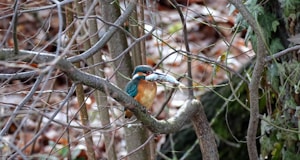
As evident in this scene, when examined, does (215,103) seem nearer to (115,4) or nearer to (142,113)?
(115,4)

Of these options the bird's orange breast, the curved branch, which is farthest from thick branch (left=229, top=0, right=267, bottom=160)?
the bird's orange breast

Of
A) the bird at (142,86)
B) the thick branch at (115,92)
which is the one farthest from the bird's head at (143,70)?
the thick branch at (115,92)

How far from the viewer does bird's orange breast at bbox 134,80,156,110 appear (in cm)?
275

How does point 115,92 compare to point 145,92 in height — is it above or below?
above

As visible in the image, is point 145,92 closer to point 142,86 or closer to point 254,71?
point 142,86

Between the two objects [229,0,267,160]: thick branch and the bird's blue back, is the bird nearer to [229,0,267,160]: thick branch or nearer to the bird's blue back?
the bird's blue back

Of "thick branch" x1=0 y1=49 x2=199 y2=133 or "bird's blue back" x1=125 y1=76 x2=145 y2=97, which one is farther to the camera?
"bird's blue back" x1=125 y1=76 x2=145 y2=97

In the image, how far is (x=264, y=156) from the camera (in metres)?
3.37

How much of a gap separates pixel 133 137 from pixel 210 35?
361 cm

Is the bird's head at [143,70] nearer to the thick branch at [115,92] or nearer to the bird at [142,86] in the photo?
the bird at [142,86]

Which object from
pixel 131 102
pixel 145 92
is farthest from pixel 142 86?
pixel 131 102

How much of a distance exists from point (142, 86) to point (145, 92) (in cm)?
3

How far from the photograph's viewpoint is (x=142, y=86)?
2.75m

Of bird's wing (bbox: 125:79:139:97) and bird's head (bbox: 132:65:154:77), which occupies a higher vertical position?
bird's head (bbox: 132:65:154:77)
